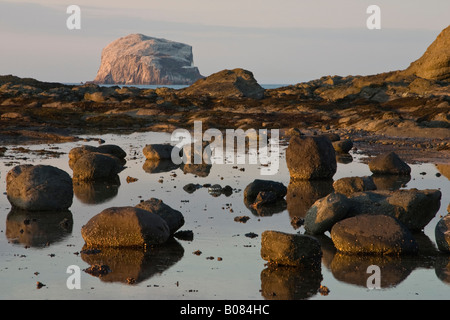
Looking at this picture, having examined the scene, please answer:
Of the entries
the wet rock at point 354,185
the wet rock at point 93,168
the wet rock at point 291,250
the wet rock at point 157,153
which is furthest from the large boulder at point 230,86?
the wet rock at point 291,250

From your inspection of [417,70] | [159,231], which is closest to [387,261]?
[159,231]

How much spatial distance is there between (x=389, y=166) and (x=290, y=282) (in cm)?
1569

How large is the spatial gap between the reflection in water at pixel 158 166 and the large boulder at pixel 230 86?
5268cm

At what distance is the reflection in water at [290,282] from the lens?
1154 centimetres

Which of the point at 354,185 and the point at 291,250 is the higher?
the point at 354,185

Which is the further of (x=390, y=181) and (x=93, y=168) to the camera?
(x=93, y=168)

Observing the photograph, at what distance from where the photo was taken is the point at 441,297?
11398 millimetres

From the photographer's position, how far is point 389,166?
2672 centimetres

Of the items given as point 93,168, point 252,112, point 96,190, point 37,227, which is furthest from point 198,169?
point 252,112

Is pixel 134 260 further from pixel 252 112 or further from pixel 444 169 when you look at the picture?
pixel 252 112

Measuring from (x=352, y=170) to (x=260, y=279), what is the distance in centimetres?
1694

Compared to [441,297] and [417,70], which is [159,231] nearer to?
[441,297]

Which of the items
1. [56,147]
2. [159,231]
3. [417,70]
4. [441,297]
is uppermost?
[417,70]

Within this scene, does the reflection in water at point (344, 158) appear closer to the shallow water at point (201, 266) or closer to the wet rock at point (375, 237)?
the shallow water at point (201, 266)
